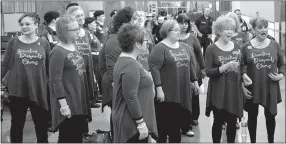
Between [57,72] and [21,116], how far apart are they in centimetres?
105

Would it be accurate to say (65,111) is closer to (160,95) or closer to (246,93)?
(160,95)

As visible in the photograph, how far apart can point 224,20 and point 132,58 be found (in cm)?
184

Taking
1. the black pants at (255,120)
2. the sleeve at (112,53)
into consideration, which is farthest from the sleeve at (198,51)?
the sleeve at (112,53)

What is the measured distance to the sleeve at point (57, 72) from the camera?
4.32 m

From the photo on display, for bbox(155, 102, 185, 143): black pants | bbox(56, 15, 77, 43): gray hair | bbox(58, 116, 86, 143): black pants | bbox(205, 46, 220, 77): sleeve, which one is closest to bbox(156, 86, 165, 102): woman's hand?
bbox(155, 102, 185, 143): black pants

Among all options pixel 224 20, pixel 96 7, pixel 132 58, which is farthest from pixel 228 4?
pixel 132 58

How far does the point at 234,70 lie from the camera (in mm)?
5004

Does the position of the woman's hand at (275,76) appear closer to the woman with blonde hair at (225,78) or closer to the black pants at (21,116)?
the woman with blonde hair at (225,78)

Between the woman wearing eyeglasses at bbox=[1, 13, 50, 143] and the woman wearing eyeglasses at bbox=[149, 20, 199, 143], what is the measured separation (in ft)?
4.12

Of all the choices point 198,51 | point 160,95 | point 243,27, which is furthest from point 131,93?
point 243,27

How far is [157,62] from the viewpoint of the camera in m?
5.08

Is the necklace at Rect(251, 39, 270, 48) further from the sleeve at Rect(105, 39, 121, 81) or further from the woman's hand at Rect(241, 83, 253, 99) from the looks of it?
the sleeve at Rect(105, 39, 121, 81)

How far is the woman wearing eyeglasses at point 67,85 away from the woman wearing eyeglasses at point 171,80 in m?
0.87

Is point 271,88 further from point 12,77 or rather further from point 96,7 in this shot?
point 96,7
